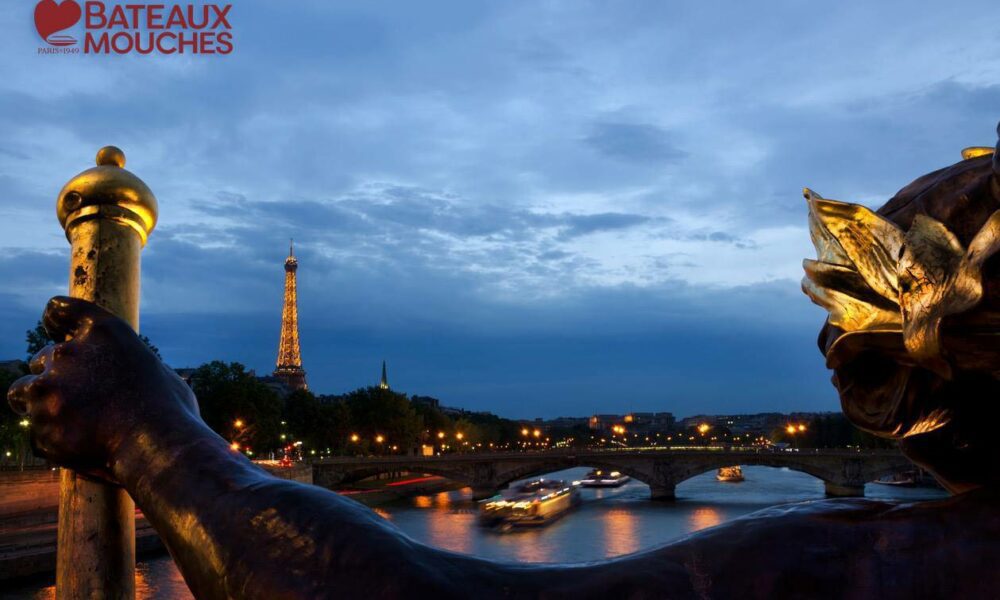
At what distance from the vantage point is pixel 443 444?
2522 inches

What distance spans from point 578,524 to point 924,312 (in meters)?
31.1

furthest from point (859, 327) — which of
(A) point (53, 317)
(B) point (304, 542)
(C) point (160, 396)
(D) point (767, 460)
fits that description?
(D) point (767, 460)

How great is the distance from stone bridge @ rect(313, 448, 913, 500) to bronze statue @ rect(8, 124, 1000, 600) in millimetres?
38759

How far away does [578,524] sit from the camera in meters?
30.8

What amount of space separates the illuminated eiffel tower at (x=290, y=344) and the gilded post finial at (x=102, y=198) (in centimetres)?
7619

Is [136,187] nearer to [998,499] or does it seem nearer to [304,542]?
[304,542]

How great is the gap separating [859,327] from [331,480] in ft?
135

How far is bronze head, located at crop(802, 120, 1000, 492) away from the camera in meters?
1.03

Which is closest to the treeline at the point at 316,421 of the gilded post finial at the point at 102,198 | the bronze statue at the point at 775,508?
the gilded post finial at the point at 102,198

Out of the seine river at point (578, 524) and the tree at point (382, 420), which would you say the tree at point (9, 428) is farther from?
the tree at point (382, 420)

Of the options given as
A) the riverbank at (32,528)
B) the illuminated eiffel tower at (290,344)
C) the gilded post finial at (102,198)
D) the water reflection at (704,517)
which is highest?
the illuminated eiffel tower at (290,344)

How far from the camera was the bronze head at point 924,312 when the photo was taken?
1.03 m

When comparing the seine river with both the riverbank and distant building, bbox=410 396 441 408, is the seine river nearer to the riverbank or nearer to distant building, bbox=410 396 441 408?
the riverbank

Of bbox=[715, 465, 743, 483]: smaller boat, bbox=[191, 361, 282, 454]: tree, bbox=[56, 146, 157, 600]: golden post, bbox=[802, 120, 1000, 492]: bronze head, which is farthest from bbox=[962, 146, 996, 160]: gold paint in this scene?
bbox=[715, 465, 743, 483]: smaller boat
